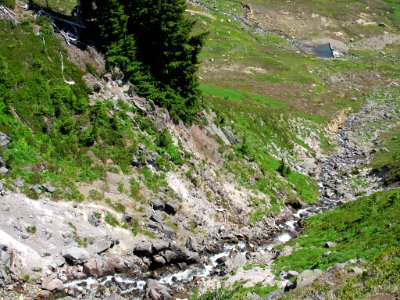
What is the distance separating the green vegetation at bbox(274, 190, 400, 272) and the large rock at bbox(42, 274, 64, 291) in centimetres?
1506

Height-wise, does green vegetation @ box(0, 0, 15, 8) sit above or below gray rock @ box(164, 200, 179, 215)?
above

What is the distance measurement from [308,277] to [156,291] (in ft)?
31.9

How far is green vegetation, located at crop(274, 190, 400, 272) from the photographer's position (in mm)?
31797

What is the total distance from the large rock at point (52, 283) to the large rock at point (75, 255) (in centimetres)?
170

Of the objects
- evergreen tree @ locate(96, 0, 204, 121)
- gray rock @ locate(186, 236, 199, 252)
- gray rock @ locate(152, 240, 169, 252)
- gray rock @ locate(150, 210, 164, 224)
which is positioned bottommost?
gray rock @ locate(186, 236, 199, 252)

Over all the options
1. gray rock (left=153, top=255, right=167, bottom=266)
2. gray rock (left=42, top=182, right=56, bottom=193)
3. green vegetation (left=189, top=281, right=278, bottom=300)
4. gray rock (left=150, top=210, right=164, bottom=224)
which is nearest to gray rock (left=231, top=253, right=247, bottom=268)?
green vegetation (left=189, top=281, right=278, bottom=300)

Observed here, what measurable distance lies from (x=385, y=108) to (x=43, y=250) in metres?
74.4

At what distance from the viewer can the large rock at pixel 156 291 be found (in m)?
28.8

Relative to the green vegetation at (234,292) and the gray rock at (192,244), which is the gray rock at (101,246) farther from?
the green vegetation at (234,292)

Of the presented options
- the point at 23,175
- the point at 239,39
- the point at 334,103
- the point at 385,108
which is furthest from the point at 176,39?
the point at 239,39

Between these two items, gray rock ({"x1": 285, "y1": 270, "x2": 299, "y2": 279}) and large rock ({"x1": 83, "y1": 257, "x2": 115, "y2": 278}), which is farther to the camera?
gray rock ({"x1": 285, "y1": 270, "x2": 299, "y2": 279})

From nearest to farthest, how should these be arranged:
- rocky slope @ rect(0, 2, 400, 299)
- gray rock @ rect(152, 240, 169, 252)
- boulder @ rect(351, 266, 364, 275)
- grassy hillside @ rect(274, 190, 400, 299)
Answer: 1. grassy hillside @ rect(274, 190, 400, 299)
2. boulder @ rect(351, 266, 364, 275)
3. rocky slope @ rect(0, 2, 400, 299)
4. gray rock @ rect(152, 240, 169, 252)

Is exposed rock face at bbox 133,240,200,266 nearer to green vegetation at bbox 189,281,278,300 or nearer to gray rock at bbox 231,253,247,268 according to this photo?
gray rock at bbox 231,253,247,268

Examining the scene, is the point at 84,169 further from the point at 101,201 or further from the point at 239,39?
the point at 239,39
